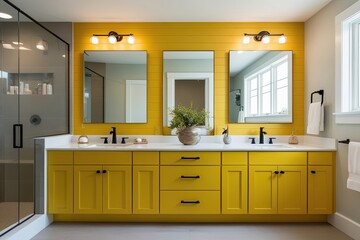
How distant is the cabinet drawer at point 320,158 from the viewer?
2805 millimetres

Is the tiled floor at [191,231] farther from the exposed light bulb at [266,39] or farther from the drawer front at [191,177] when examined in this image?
the exposed light bulb at [266,39]

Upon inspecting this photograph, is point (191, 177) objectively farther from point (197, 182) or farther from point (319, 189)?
point (319, 189)

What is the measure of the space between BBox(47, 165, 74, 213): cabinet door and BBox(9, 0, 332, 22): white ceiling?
1.81m


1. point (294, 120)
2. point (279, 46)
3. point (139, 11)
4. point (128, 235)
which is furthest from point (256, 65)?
point (128, 235)

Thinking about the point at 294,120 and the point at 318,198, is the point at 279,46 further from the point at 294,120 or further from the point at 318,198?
the point at 318,198

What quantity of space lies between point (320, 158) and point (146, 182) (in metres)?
1.87

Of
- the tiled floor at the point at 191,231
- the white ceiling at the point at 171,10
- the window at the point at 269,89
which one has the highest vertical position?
the white ceiling at the point at 171,10

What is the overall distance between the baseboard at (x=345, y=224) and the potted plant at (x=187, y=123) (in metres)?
1.68

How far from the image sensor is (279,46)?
3441 mm

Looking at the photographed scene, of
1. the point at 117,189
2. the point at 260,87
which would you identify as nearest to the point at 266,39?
the point at 260,87

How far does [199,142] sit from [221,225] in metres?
1.03

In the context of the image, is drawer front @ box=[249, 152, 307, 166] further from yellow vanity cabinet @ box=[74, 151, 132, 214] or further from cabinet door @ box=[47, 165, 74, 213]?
cabinet door @ box=[47, 165, 74, 213]

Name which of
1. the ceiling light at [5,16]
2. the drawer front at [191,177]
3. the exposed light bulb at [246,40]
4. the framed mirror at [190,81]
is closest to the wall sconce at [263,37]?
the exposed light bulb at [246,40]

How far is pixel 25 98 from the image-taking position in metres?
3.40
